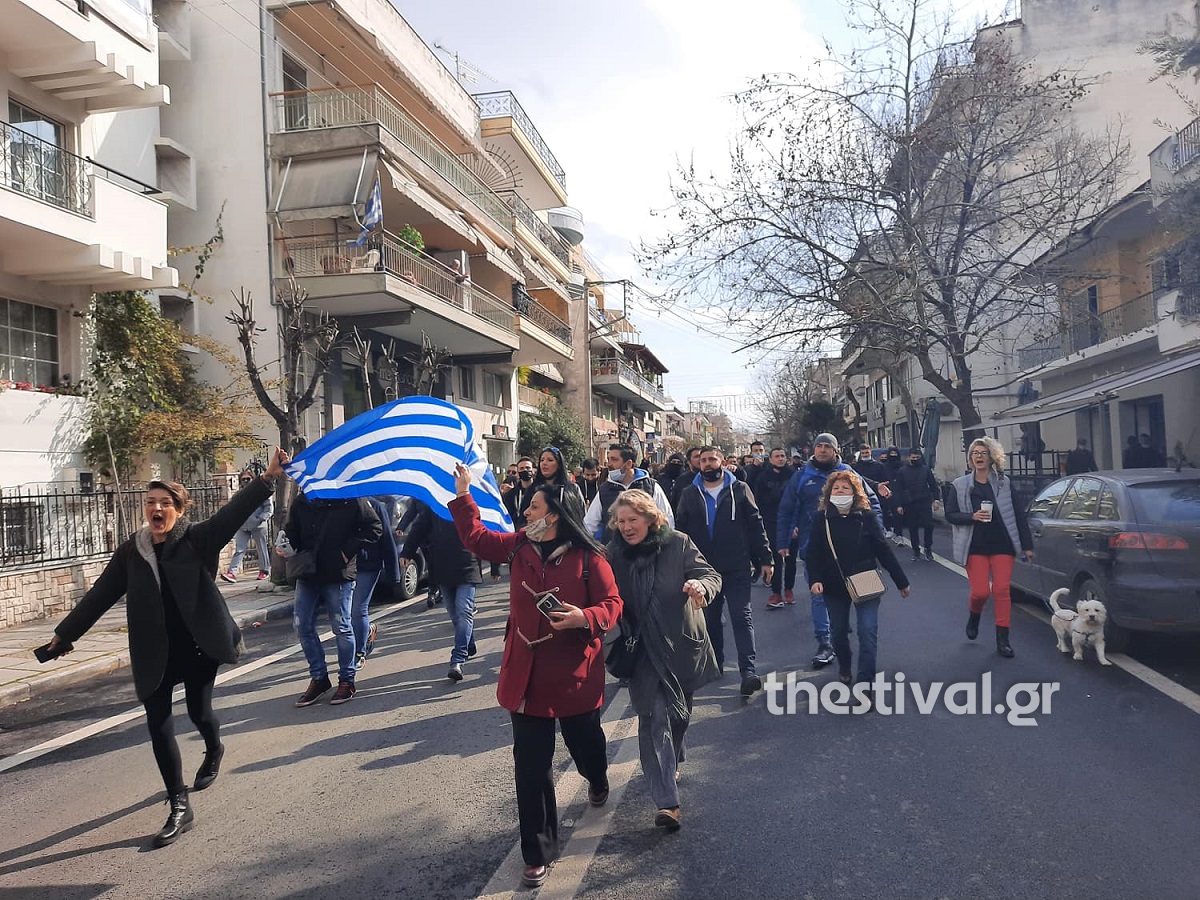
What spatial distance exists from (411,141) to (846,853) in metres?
20.4

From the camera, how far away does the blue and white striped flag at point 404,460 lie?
206 inches

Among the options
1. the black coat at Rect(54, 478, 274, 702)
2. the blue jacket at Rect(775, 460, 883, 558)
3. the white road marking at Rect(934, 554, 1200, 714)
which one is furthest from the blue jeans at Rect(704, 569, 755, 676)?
the black coat at Rect(54, 478, 274, 702)

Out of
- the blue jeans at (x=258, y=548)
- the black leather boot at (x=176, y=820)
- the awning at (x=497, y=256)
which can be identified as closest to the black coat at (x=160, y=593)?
the black leather boot at (x=176, y=820)

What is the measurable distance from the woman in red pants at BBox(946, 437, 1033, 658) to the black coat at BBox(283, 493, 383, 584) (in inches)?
189

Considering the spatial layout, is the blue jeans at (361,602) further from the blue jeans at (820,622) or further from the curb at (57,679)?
the blue jeans at (820,622)

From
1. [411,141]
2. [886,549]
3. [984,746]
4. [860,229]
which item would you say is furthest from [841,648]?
[411,141]

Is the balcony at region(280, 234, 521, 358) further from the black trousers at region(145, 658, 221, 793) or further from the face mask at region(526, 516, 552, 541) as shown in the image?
the face mask at region(526, 516, 552, 541)

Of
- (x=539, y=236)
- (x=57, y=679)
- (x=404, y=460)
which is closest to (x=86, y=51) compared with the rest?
(x=57, y=679)

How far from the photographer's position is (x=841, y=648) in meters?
6.32

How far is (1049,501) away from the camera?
816 cm

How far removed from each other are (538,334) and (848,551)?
72.6 feet

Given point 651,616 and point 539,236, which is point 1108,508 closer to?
→ point 651,616

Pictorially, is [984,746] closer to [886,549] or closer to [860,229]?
[886,549]

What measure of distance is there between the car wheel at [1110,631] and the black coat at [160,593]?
5949mm
